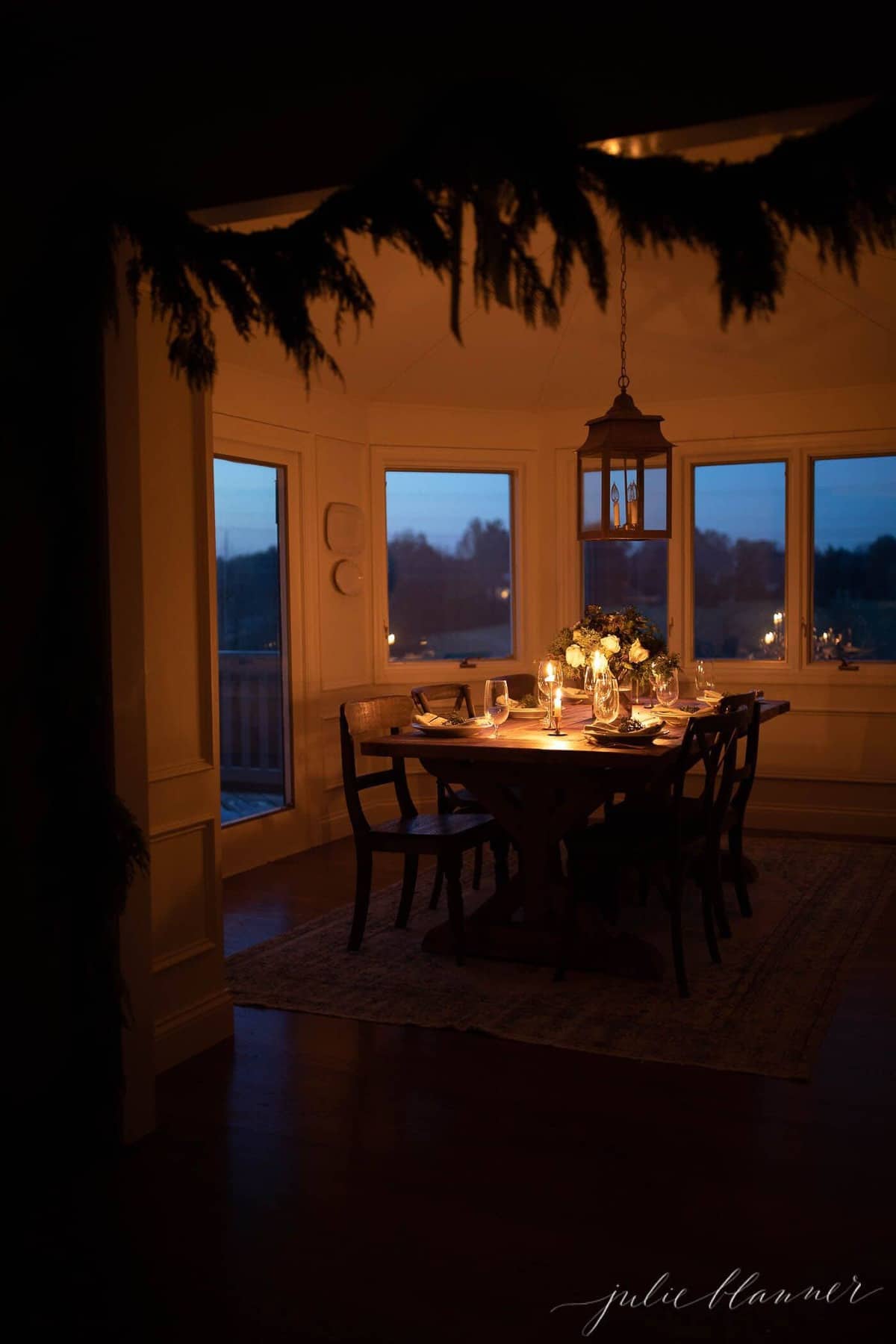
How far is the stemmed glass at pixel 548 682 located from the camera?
4.69m

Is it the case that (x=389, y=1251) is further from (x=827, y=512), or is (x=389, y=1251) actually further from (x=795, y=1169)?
(x=827, y=512)

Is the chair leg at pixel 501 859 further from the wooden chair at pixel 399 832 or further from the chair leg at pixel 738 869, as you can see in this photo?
the chair leg at pixel 738 869

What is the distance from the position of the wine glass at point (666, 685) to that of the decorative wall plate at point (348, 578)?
2241 millimetres

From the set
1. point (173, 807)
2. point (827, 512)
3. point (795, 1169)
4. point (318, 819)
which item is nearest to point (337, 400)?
point (318, 819)

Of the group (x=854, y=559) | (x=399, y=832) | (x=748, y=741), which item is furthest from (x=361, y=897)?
(x=854, y=559)

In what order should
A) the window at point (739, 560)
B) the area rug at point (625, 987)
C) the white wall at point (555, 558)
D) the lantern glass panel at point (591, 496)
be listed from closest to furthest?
1. the area rug at point (625, 987)
2. the white wall at point (555, 558)
3. the window at point (739, 560)
4. the lantern glass panel at point (591, 496)

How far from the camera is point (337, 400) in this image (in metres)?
6.73

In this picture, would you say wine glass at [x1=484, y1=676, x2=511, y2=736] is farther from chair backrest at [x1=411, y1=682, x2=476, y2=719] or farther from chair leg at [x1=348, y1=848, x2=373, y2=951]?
chair leg at [x1=348, y1=848, x2=373, y2=951]

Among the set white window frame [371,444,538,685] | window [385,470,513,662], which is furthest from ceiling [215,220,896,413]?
window [385,470,513,662]

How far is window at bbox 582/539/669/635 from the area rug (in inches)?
96.9

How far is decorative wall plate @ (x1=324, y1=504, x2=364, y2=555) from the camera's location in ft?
21.8

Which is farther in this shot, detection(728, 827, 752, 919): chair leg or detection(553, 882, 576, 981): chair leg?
detection(728, 827, 752, 919): chair leg

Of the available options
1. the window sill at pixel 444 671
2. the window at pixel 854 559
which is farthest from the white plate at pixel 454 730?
the window at pixel 854 559

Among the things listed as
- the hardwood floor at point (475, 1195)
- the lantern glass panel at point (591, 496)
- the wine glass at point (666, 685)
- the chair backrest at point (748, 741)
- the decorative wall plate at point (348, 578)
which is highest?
the lantern glass panel at point (591, 496)
